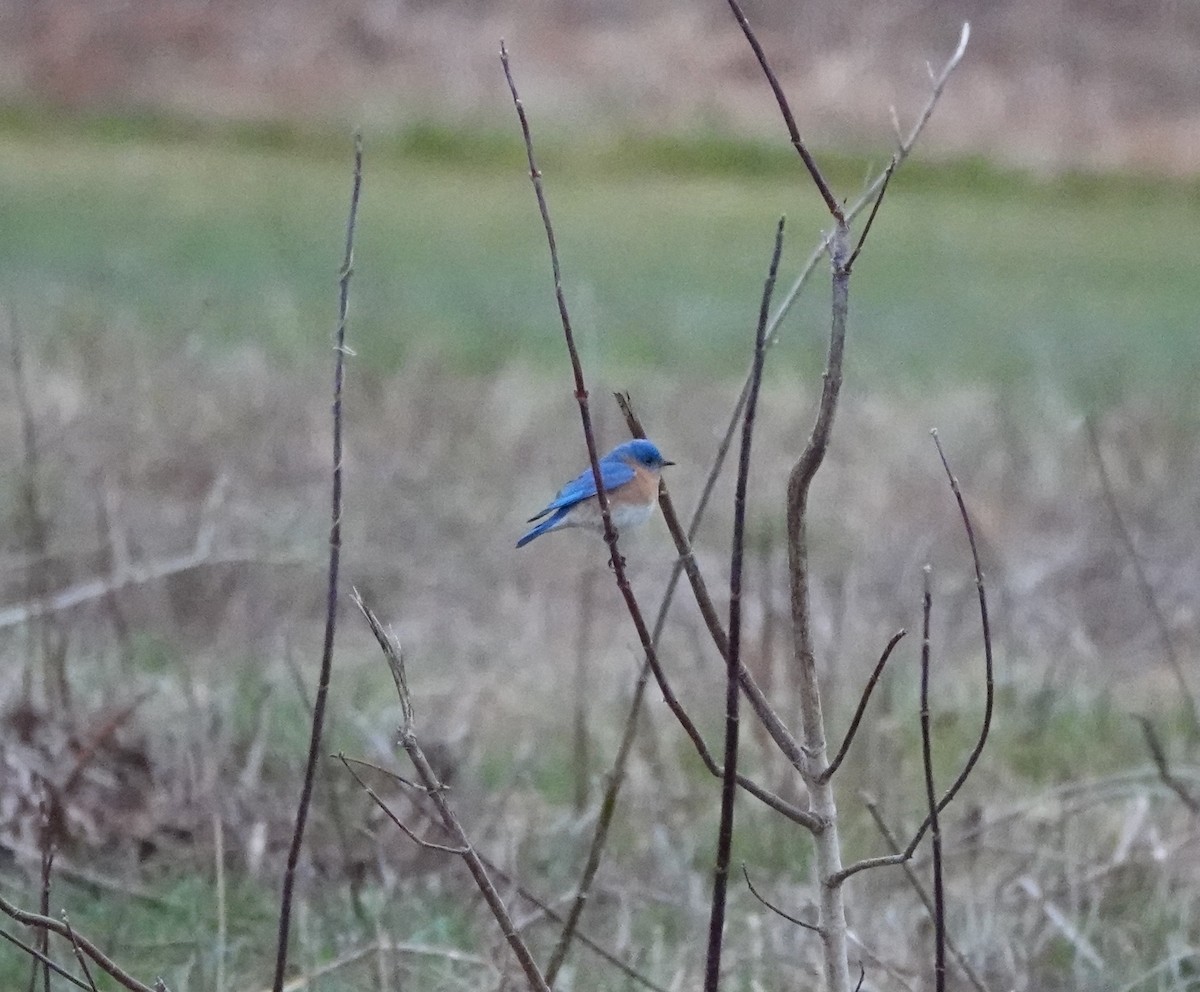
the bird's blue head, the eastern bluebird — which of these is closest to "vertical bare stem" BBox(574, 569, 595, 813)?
the eastern bluebird

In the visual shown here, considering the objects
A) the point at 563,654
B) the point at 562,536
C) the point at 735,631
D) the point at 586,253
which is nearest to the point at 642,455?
the point at 735,631

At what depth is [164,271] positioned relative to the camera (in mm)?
7250

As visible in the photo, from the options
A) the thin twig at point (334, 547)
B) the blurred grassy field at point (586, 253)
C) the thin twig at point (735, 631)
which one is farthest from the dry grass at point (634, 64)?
the thin twig at point (735, 631)

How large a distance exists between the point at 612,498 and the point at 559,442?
9.42ft

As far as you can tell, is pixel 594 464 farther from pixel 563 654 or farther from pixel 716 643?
pixel 563 654

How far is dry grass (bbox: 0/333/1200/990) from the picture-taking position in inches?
102

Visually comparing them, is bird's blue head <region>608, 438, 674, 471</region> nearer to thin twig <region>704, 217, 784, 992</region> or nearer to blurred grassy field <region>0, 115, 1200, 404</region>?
thin twig <region>704, 217, 784, 992</region>

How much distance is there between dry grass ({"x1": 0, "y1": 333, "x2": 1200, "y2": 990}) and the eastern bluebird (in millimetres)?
421

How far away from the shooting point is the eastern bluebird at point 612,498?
93.5 inches

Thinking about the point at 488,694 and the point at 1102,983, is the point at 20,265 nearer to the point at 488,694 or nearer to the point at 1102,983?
the point at 488,694

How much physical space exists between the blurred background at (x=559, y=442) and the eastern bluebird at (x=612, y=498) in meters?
0.28

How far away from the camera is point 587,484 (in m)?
2.45

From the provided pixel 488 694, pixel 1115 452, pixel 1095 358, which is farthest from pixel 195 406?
pixel 1095 358

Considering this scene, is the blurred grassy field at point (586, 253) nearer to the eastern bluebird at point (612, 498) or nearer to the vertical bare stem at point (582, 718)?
the vertical bare stem at point (582, 718)
